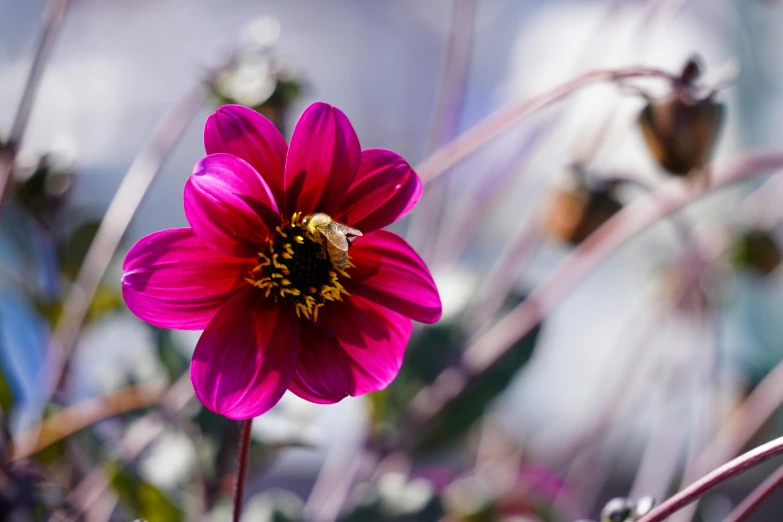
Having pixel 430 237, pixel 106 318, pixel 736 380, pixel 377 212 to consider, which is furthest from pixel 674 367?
pixel 377 212

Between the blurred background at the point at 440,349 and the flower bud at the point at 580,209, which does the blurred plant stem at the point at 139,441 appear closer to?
the blurred background at the point at 440,349

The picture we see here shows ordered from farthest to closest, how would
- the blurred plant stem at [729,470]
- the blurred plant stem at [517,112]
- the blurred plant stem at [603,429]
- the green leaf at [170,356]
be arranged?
the blurred plant stem at [603,429] < the green leaf at [170,356] < the blurred plant stem at [517,112] < the blurred plant stem at [729,470]

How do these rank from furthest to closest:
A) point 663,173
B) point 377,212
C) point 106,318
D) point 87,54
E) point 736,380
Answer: point 87,54 < point 736,380 < point 106,318 < point 663,173 < point 377,212

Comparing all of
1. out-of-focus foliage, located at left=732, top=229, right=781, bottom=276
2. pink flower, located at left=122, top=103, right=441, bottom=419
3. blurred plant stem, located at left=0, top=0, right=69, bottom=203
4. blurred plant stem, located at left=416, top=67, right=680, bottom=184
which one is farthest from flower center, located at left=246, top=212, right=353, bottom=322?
out-of-focus foliage, located at left=732, top=229, right=781, bottom=276

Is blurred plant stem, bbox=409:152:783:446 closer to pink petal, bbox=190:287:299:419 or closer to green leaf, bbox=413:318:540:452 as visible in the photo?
green leaf, bbox=413:318:540:452

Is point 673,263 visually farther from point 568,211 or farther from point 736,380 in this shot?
point 568,211

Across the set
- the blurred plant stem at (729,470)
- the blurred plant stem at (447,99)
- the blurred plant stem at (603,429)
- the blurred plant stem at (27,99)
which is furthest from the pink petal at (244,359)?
the blurred plant stem at (603,429)

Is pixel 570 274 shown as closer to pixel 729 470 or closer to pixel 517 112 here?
pixel 517 112
